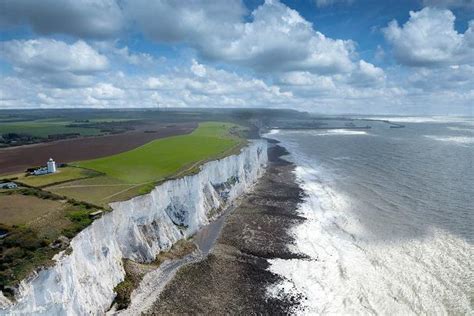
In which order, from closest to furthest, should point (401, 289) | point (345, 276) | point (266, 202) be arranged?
point (401, 289) < point (345, 276) < point (266, 202)

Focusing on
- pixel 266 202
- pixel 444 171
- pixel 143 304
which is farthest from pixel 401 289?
pixel 444 171

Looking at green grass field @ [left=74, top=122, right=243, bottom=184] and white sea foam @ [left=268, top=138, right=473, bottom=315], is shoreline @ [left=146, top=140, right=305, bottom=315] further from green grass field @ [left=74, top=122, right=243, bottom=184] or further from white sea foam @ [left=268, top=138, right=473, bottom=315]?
green grass field @ [left=74, top=122, right=243, bottom=184]

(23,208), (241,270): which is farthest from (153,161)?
(241,270)

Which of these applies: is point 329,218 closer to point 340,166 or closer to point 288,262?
point 288,262

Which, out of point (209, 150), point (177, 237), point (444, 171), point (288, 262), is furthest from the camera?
point (444, 171)

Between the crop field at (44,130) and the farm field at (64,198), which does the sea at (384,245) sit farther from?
the crop field at (44,130)

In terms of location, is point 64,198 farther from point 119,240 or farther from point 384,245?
point 384,245

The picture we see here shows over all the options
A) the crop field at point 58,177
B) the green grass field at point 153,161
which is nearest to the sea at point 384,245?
the green grass field at point 153,161
